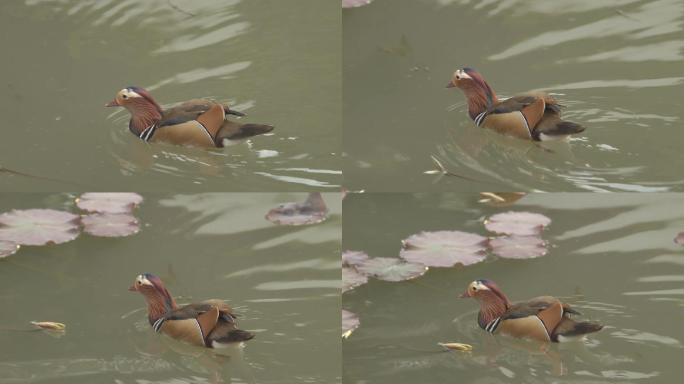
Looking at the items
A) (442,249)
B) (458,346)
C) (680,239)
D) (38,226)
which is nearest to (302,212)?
(442,249)

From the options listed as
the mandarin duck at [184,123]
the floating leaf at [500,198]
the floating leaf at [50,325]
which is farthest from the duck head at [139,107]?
the floating leaf at [500,198]

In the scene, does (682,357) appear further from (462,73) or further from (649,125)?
(462,73)

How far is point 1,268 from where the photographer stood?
1990mm

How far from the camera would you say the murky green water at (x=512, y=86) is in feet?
6.28

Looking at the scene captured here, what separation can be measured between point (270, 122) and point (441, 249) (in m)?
0.37

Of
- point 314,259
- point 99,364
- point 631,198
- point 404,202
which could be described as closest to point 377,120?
point 404,202

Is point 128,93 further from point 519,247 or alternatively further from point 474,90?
point 519,247

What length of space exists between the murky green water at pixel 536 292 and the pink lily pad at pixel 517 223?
13 mm

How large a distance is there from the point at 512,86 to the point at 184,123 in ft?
1.89

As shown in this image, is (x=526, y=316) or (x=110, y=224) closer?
(x=526, y=316)

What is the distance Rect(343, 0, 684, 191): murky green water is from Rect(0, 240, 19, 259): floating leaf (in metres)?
0.60

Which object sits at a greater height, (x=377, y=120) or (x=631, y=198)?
(x=377, y=120)

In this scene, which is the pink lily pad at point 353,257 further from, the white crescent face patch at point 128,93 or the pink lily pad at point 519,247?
the white crescent face patch at point 128,93

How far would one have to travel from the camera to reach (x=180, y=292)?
1968 mm
